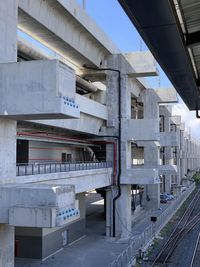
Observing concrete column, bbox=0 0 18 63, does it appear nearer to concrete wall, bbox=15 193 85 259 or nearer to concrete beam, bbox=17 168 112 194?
concrete beam, bbox=17 168 112 194

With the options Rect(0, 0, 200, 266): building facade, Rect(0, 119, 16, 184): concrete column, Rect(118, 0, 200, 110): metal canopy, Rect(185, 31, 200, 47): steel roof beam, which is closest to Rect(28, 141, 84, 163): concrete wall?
Rect(0, 0, 200, 266): building facade

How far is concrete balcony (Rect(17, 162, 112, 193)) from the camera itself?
15133 millimetres

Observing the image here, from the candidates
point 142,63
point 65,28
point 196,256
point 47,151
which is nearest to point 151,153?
point 142,63

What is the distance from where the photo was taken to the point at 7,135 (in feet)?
41.2

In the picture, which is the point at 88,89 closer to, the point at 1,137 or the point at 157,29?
the point at 1,137

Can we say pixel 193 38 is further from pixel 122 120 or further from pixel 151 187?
pixel 151 187

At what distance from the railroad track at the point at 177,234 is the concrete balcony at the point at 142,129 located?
687cm

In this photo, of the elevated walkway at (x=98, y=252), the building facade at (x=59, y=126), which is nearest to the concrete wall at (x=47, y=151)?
the building facade at (x=59, y=126)

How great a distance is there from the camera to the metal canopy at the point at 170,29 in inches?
132

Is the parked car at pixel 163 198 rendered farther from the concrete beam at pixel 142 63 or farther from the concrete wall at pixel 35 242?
the concrete wall at pixel 35 242

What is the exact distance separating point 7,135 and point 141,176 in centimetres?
1516

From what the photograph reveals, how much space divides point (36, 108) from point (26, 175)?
4323mm

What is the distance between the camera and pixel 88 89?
97.6ft

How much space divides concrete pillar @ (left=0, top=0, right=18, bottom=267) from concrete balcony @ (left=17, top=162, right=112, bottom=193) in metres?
1.24
